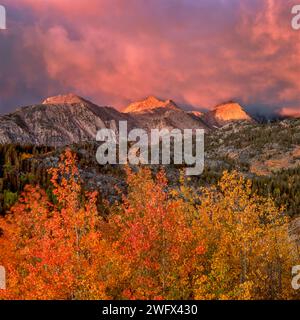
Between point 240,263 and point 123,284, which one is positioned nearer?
point 123,284

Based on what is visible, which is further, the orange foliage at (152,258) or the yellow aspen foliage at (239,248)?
the yellow aspen foliage at (239,248)

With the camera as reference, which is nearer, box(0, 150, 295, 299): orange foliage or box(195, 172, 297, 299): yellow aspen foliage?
box(0, 150, 295, 299): orange foliage

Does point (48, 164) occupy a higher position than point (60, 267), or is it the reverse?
point (48, 164)

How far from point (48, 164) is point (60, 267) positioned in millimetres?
136211

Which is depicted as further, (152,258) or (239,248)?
(239,248)

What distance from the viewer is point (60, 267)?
1098 inches

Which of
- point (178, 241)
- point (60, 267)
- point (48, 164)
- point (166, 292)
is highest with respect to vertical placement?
point (48, 164)

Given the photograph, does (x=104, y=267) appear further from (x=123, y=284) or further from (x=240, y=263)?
(x=240, y=263)

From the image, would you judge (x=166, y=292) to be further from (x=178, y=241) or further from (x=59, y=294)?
(x=59, y=294)
